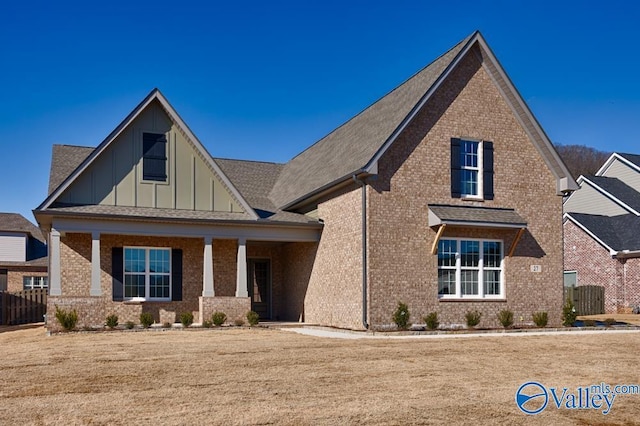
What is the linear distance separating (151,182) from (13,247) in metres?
25.1

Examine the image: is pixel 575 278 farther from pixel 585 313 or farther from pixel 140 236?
pixel 140 236

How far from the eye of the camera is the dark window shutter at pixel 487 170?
69.7 ft

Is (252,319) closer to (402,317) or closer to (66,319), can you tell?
(402,317)

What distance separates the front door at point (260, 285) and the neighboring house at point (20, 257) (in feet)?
70.3

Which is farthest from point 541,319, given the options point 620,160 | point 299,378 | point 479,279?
point 620,160

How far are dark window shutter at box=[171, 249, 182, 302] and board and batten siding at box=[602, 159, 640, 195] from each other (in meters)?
29.5

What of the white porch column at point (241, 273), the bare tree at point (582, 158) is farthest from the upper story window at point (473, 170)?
the bare tree at point (582, 158)

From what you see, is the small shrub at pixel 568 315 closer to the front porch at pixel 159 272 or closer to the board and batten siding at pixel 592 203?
the front porch at pixel 159 272

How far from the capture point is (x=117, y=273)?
2173 cm

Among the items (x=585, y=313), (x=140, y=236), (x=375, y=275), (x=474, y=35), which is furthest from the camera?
(x=585, y=313)

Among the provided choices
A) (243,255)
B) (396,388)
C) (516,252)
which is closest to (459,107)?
(516,252)

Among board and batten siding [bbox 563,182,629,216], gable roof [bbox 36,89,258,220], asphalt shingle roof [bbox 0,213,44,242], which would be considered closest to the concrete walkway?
gable roof [bbox 36,89,258,220]

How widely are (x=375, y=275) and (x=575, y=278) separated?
19.3 meters

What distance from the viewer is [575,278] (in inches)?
1374
